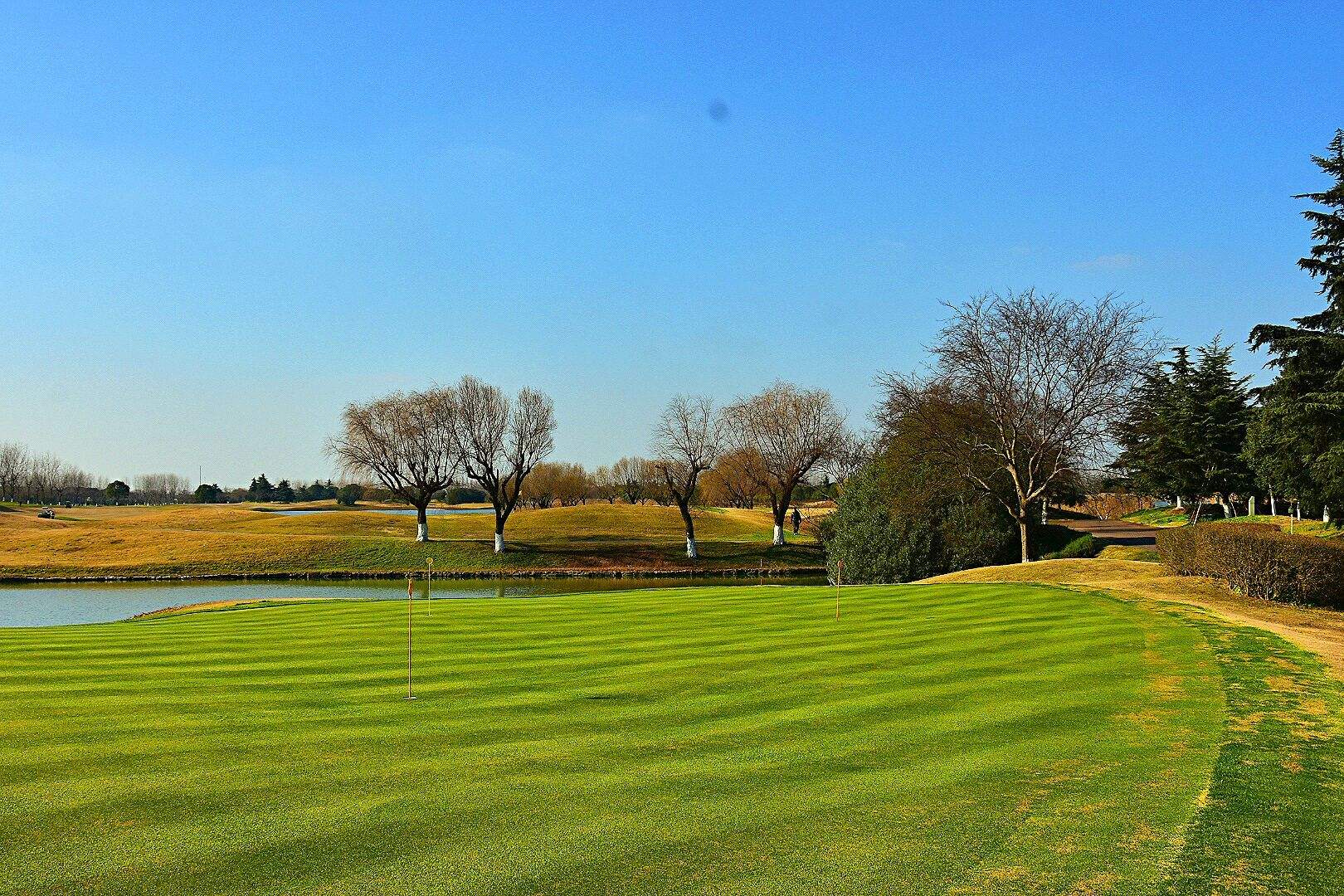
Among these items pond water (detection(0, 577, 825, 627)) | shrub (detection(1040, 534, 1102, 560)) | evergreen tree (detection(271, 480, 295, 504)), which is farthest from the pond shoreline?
evergreen tree (detection(271, 480, 295, 504))

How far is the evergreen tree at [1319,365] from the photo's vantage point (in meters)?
37.5

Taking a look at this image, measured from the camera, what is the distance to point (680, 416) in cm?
6838

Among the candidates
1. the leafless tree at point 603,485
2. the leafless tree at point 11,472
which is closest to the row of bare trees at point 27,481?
the leafless tree at point 11,472

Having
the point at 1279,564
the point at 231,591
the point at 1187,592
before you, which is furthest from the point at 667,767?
the point at 231,591

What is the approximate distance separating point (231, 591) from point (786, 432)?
1632 inches

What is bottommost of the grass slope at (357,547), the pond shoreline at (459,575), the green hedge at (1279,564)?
the pond shoreline at (459,575)

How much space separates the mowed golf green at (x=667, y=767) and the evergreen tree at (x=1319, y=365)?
93.8 ft

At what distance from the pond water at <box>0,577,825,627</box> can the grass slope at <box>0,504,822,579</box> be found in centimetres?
378

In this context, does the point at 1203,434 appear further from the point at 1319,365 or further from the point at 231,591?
the point at 231,591

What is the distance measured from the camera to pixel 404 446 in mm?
67312

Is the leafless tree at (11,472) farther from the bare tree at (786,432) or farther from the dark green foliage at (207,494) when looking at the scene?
the bare tree at (786,432)

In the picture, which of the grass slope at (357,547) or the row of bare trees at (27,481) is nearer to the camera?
the grass slope at (357,547)

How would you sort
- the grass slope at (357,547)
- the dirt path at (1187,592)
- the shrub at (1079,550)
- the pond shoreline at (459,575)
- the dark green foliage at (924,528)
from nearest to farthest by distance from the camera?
the dirt path at (1187,592) → the dark green foliage at (924,528) → the shrub at (1079,550) → the pond shoreline at (459,575) → the grass slope at (357,547)

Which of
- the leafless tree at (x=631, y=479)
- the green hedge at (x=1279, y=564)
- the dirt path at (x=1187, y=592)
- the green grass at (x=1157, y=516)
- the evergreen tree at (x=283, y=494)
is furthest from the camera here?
the evergreen tree at (x=283, y=494)
